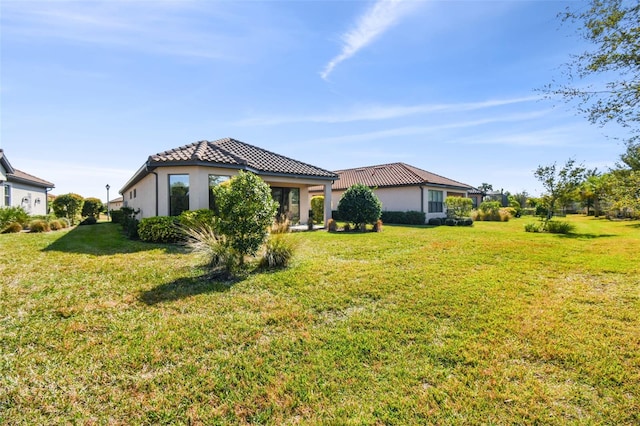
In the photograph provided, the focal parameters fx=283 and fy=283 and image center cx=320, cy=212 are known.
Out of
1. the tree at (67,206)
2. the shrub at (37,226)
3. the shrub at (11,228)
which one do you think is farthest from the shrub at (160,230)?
the tree at (67,206)

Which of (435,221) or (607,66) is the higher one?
(607,66)

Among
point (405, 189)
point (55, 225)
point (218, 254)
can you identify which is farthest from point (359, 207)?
point (55, 225)

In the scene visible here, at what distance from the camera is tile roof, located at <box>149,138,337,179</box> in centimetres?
1183

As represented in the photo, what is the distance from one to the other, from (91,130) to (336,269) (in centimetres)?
1298

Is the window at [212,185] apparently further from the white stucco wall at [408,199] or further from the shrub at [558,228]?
the shrub at [558,228]

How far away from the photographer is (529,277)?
652 cm

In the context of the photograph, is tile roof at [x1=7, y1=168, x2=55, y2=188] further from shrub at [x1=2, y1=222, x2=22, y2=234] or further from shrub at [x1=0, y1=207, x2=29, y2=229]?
shrub at [x1=2, y1=222, x2=22, y2=234]

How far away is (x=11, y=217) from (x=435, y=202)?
27445 mm

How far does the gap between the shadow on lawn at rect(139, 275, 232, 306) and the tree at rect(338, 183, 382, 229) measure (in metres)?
10.6

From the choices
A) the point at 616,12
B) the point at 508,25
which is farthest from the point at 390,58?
the point at 616,12

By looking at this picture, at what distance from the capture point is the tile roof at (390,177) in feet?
77.2

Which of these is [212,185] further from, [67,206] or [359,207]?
[67,206]

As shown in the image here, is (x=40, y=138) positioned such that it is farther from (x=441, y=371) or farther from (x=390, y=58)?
(x=441, y=371)

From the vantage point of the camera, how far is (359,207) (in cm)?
1594
